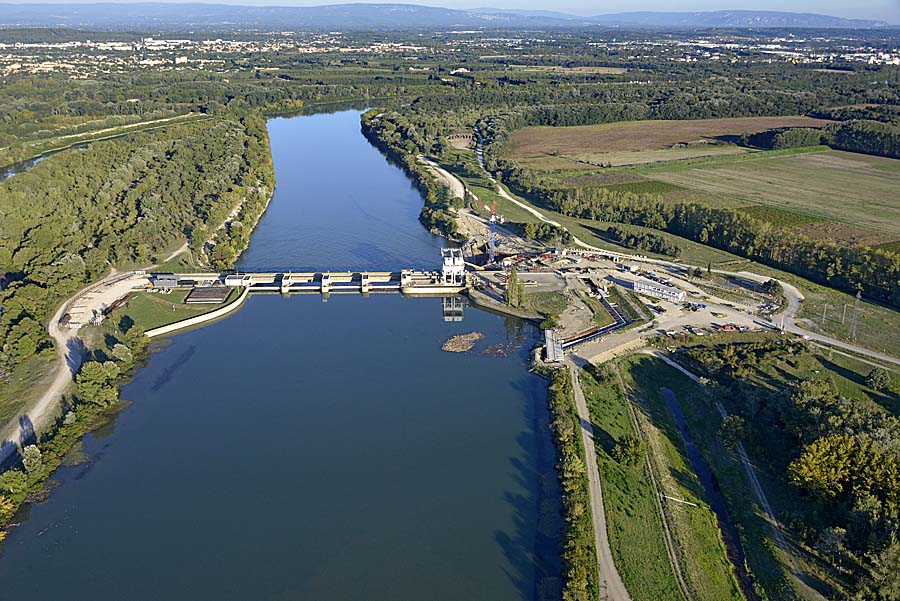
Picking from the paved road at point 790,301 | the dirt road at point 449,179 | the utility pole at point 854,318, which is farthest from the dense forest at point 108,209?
the utility pole at point 854,318

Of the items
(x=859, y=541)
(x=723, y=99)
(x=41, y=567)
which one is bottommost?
(x=41, y=567)

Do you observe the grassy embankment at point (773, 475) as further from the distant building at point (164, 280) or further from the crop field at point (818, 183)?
the distant building at point (164, 280)

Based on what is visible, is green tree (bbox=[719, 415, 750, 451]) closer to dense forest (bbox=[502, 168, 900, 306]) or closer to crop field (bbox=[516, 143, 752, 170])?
dense forest (bbox=[502, 168, 900, 306])

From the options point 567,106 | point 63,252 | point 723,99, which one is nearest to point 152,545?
point 63,252

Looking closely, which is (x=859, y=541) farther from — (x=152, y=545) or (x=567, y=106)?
(x=567, y=106)

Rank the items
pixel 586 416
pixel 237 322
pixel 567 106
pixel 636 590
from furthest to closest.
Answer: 1. pixel 567 106
2. pixel 237 322
3. pixel 586 416
4. pixel 636 590

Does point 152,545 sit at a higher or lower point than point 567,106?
lower
